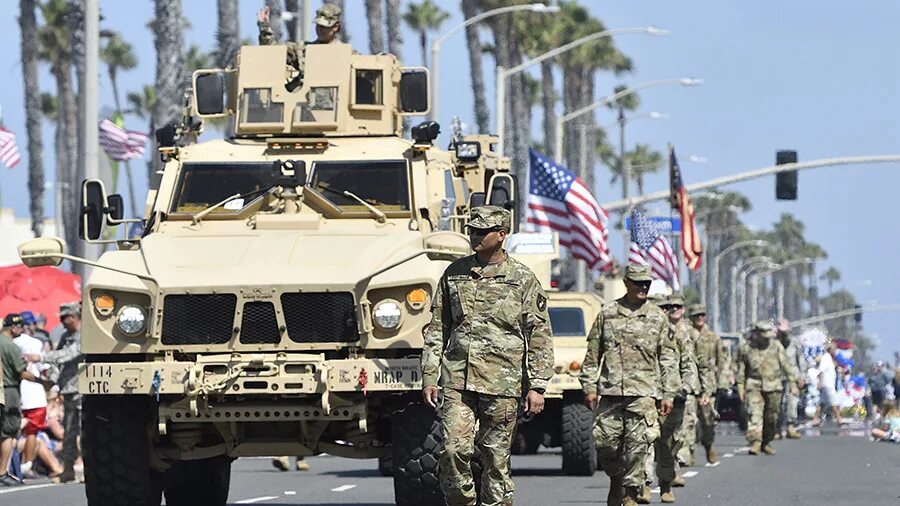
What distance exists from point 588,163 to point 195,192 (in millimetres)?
67236

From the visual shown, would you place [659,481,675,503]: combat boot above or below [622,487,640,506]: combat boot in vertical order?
below

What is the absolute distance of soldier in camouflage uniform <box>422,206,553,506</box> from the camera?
43.5 feet

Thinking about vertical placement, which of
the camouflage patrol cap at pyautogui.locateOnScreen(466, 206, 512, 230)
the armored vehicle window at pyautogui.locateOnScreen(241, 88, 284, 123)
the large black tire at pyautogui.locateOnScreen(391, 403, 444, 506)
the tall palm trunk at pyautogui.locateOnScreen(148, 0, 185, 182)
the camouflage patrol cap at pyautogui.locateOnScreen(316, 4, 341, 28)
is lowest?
the large black tire at pyautogui.locateOnScreen(391, 403, 444, 506)

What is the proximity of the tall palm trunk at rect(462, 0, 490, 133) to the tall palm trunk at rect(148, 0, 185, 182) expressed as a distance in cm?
2823

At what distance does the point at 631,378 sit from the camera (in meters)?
16.3

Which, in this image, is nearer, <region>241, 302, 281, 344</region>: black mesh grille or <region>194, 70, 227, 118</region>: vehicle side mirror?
<region>241, 302, 281, 344</region>: black mesh grille

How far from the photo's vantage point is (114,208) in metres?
17.0

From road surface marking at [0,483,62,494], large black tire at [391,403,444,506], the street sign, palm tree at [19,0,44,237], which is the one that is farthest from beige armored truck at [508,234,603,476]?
palm tree at [19,0,44,237]

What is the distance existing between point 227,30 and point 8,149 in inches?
240

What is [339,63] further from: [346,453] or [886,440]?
[886,440]

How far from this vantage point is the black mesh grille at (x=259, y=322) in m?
14.8

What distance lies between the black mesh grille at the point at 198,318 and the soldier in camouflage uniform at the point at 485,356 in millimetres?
1913

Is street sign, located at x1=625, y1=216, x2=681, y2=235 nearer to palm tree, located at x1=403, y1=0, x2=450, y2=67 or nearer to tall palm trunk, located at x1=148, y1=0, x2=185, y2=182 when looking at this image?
tall palm trunk, located at x1=148, y1=0, x2=185, y2=182

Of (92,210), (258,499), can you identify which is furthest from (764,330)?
(92,210)
